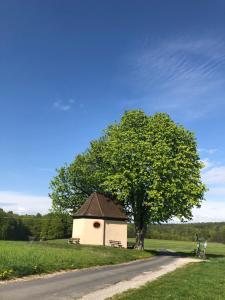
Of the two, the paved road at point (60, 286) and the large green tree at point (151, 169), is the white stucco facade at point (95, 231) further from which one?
the paved road at point (60, 286)

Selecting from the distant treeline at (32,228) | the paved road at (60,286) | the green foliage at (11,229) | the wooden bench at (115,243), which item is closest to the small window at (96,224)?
the wooden bench at (115,243)

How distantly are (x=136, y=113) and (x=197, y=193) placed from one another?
12.8 m

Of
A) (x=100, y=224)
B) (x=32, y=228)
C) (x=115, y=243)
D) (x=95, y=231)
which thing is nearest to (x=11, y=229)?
(x=32, y=228)

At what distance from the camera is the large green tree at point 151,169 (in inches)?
1832

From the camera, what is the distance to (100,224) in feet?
165

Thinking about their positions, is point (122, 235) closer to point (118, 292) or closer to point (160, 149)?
point (160, 149)

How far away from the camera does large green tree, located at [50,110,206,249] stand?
153 feet

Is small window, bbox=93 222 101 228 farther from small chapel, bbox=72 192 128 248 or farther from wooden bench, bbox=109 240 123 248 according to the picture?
wooden bench, bbox=109 240 123 248

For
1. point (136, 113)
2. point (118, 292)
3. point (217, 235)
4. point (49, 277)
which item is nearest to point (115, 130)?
point (136, 113)

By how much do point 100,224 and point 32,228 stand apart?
73.6 meters

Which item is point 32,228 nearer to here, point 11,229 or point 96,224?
point 11,229

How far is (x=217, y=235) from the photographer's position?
159 m

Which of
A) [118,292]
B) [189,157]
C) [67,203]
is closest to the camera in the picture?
[118,292]

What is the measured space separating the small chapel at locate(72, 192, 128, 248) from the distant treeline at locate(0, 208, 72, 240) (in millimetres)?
53486
